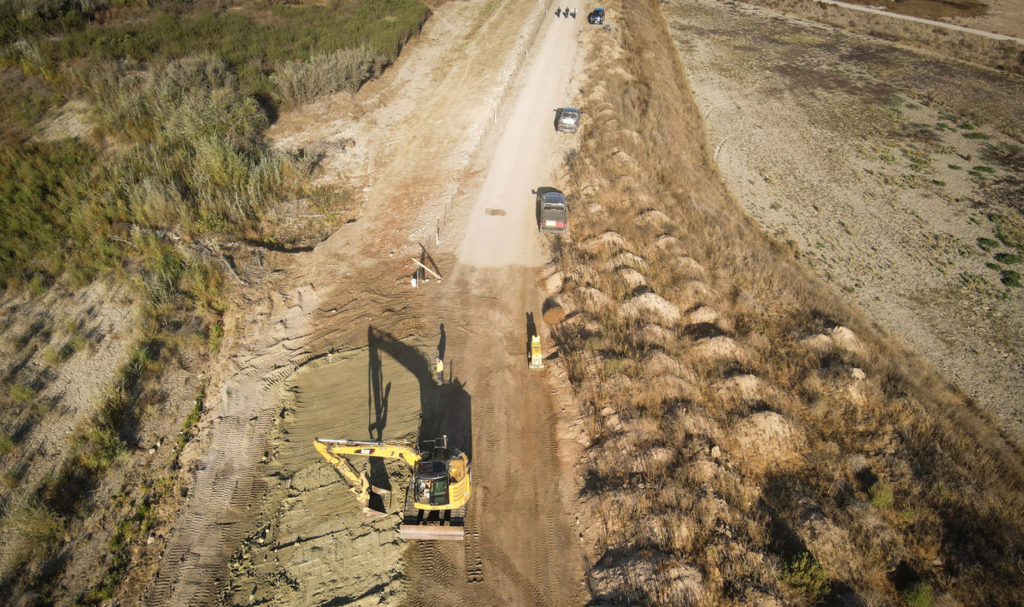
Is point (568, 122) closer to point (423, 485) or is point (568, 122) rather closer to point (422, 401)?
point (422, 401)

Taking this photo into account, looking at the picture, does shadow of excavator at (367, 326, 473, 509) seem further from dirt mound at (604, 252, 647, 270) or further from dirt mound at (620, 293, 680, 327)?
dirt mound at (604, 252, 647, 270)

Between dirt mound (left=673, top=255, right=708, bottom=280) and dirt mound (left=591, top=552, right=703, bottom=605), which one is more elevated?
dirt mound (left=673, top=255, right=708, bottom=280)

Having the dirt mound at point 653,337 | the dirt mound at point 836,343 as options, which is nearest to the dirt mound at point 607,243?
the dirt mound at point 653,337

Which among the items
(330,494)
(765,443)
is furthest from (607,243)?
(330,494)

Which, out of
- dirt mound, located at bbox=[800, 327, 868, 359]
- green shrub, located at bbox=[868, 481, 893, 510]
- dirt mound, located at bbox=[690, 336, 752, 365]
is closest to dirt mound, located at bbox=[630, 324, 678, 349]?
dirt mound, located at bbox=[690, 336, 752, 365]

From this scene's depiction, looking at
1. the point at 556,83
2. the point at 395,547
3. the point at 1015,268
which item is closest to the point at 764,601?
the point at 395,547

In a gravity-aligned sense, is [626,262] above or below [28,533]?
above
